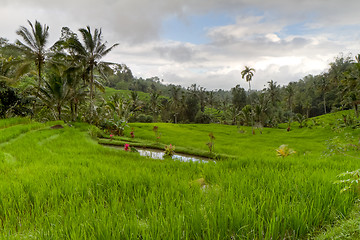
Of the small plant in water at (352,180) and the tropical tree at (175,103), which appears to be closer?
the small plant in water at (352,180)

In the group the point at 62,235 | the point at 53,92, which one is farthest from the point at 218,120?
the point at 62,235

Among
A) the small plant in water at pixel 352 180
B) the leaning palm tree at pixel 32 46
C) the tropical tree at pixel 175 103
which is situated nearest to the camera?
the small plant in water at pixel 352 180

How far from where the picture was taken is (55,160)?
19.3ft

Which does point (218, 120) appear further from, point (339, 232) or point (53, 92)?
point (339, 232)

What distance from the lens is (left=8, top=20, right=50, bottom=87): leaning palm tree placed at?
53.6ft

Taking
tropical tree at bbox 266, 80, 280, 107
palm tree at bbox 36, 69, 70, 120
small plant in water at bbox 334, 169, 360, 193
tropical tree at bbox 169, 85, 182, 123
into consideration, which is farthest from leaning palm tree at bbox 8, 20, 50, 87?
tropical tree at bbox 266, 80, 280, 107

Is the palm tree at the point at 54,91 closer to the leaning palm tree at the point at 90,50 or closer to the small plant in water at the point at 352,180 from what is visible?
the leaning palm tree at the point at 90,50

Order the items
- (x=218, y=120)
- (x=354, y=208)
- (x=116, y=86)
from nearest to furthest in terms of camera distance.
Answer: (x=354, y=208) < (x=218, y=120) < (x=116, y=86)

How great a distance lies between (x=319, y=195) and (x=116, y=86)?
315 feet

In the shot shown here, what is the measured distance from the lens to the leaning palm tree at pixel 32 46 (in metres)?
16.3

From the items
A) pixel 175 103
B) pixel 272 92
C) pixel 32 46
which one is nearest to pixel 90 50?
pixel 32 46

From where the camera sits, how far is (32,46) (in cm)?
1723

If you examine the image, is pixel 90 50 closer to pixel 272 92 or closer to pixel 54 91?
pixel 54 91

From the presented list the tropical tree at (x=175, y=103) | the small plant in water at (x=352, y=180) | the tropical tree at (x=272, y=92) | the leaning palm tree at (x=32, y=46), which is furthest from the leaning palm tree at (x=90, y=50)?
the tropical tree at (x=272, y=92)
